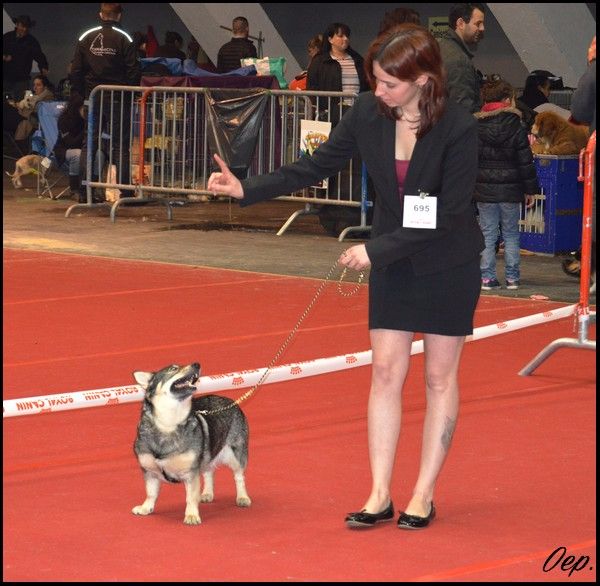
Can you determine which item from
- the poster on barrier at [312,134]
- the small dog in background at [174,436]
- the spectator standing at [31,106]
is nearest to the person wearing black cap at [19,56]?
the spectator standing at [31,106]

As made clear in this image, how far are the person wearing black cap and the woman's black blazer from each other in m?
17.3

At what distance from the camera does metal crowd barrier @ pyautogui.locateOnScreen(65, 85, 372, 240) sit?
532 inches

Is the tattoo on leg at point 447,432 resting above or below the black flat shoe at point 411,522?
above

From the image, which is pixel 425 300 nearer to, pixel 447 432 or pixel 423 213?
pixel 423 213

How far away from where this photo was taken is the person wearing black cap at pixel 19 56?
2159cm

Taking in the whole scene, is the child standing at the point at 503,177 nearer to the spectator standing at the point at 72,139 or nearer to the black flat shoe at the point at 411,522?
the black flat shoe at the point at 411,522

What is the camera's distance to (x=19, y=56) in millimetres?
21844

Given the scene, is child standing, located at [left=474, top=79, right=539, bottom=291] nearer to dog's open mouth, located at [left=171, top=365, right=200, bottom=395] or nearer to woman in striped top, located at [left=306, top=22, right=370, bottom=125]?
woman in striped top, located at [left=306, top=22, right=370, bottom=125]

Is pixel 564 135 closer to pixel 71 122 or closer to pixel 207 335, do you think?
pixel 207 335

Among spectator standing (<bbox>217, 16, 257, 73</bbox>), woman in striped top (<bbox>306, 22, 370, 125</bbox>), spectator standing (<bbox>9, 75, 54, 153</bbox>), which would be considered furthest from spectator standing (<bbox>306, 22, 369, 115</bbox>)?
spectator standing (<bbox>9, 75, 54, 153</bbox>)

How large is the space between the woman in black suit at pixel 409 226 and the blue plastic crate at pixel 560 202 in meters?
7.27

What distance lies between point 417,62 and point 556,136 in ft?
25.7

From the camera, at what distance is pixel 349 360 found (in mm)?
6496

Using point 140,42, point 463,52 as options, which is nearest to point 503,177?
point 463,52
